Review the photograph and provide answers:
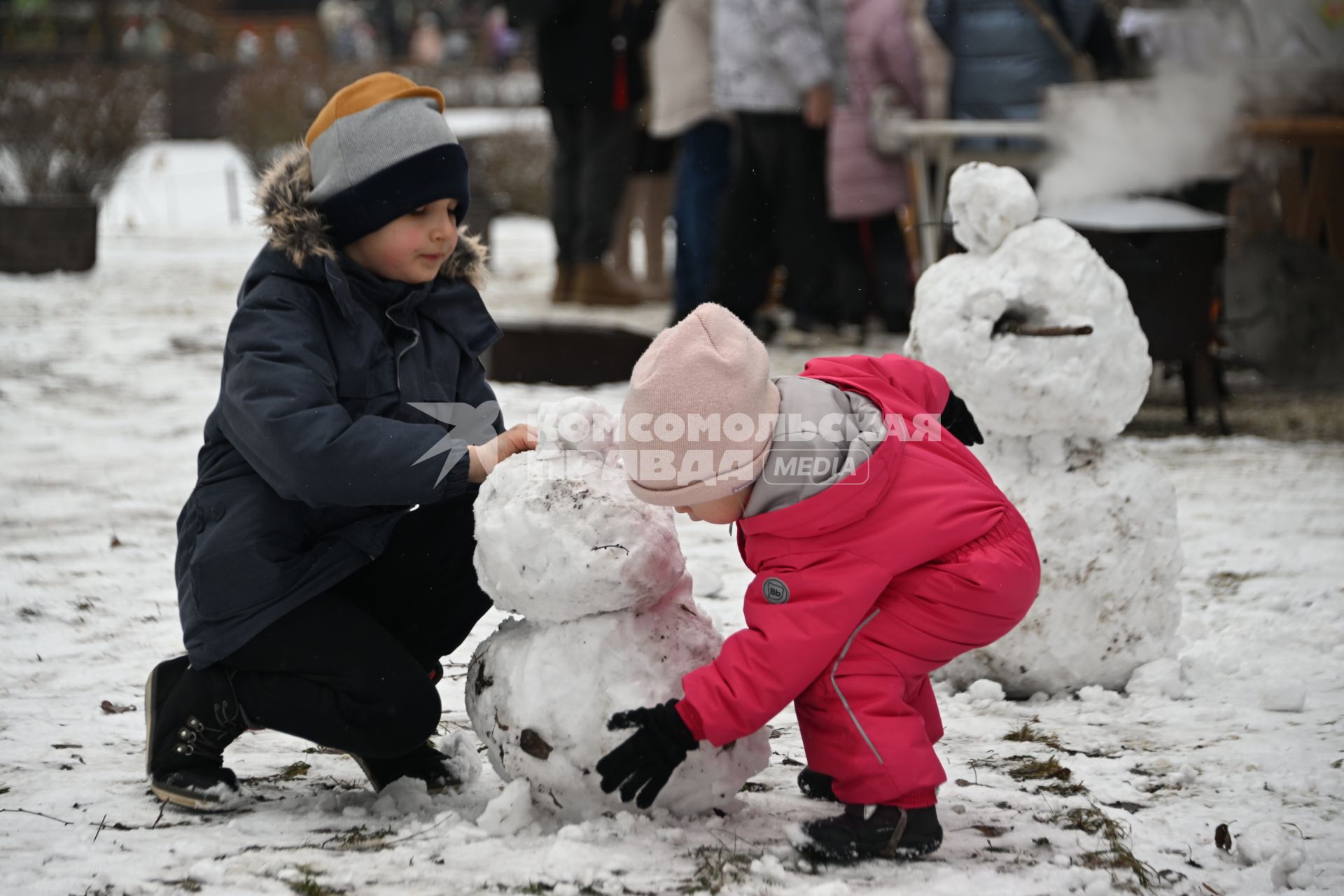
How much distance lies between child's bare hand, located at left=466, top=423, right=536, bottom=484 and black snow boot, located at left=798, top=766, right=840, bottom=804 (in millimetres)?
693

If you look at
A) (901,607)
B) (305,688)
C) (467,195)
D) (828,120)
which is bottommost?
(305,688)

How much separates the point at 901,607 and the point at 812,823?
0.34m

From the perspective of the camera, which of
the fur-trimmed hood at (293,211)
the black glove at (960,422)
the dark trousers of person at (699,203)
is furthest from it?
the dark trousers of person at (699,203)

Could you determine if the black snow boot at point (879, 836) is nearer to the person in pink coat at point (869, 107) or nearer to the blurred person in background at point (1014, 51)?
the blurred person in background at point (1014, 51)

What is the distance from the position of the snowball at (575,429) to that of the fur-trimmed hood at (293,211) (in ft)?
1.59

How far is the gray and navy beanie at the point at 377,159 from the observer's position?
2344 mm

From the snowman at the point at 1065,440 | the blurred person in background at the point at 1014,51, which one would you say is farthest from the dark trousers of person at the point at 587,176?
the snowman at the point at 1065,440

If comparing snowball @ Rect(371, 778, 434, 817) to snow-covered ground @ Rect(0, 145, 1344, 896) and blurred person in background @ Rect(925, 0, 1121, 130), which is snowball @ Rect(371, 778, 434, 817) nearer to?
snow-covered ground @ Rect(0, 145, 1344, 896)

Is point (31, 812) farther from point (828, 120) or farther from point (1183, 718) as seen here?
point (828, 120)

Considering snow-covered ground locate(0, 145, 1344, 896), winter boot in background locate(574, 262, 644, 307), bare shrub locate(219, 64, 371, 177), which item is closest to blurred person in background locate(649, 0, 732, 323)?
winter boot in background locate(574, 262, 644, 307)

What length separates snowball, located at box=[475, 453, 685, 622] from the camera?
2.06 meters

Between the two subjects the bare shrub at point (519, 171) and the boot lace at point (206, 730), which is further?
the bare shrub at point (519, 171)

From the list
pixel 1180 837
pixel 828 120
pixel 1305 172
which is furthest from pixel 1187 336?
pixel 1180 837

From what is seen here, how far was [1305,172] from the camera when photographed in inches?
212
